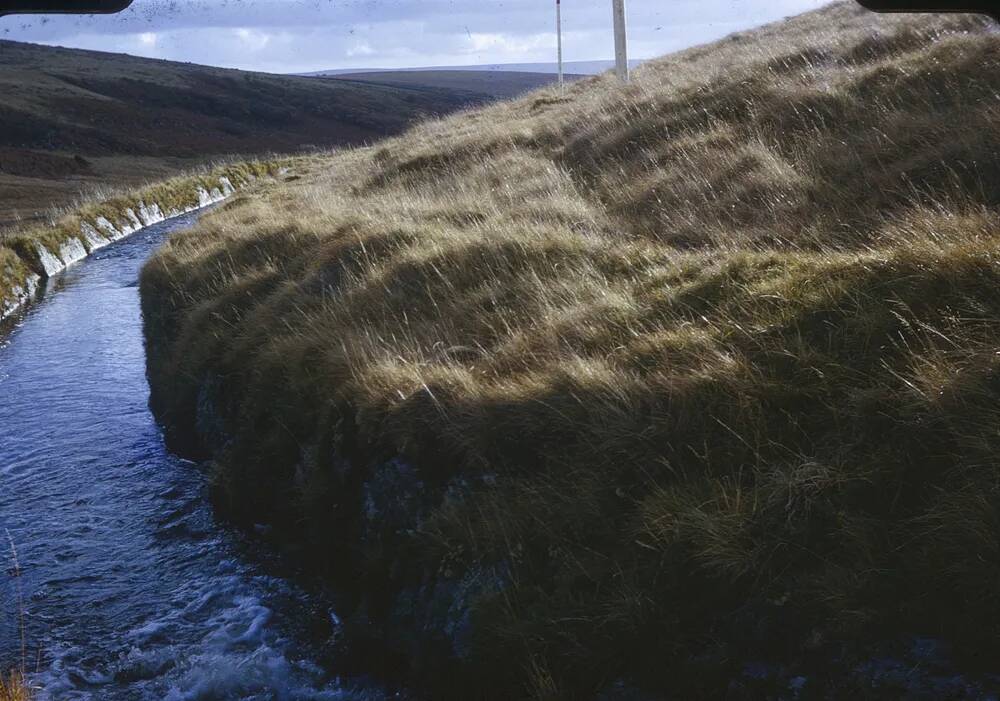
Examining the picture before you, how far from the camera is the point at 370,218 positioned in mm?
12320

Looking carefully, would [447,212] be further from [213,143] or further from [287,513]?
[213,143]

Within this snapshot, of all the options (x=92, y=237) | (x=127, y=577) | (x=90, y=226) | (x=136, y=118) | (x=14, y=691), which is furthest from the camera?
(x=136, y=118)

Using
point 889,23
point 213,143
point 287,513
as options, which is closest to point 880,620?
point 287,513

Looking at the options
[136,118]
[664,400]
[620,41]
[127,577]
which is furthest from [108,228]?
[136,118]

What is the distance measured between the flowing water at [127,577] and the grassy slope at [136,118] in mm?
20185

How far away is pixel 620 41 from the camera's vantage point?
26922 mm


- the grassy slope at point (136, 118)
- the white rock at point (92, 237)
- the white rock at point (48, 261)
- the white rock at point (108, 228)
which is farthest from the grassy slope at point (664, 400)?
the grassy slope at point (136, 118)

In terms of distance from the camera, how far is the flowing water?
6398 mm

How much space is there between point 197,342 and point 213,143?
184 feet

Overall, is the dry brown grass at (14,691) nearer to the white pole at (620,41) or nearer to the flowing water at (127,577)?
the flowing water at (127,577)

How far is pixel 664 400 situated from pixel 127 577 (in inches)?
206

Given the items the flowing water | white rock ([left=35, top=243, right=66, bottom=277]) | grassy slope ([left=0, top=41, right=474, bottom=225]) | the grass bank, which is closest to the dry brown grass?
the flowing water

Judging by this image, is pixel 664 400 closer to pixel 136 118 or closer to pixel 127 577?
pixel 127 577

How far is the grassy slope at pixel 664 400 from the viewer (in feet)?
14.6
